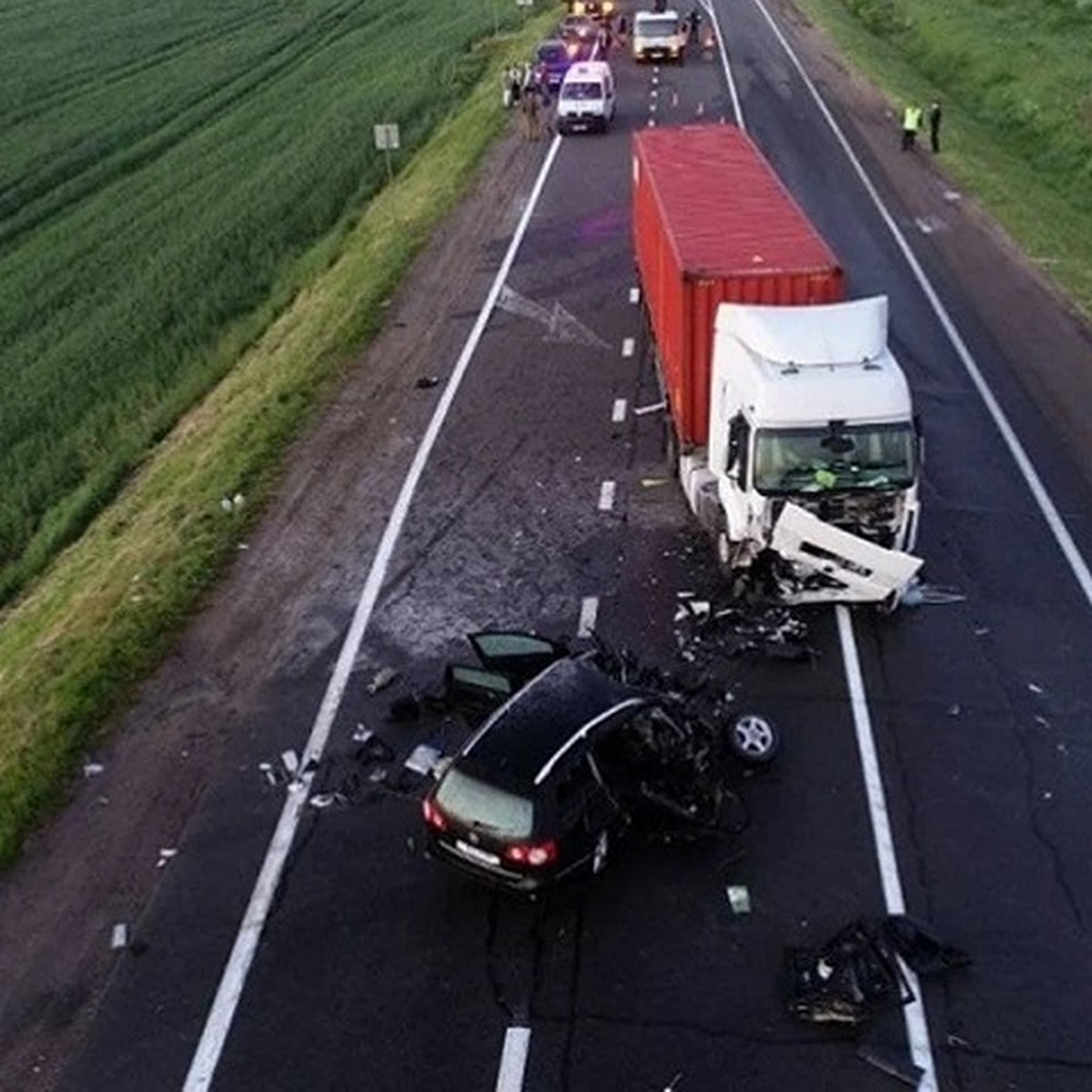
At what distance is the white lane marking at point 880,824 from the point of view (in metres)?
10.3

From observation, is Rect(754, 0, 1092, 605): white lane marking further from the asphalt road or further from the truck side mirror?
the truck side mirror

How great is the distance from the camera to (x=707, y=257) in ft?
57.8

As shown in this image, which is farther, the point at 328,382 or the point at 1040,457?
the point at 328,382

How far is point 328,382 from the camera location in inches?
920

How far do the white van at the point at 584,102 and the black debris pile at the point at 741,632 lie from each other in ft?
83.2

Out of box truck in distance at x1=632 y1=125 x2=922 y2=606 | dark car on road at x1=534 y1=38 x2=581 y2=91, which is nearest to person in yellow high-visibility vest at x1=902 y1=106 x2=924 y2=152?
dark car on road at x1=534 y1=38 x2=581 y2=91

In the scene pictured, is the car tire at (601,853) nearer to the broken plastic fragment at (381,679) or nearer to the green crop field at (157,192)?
the broken plastic fragment at (381,679)

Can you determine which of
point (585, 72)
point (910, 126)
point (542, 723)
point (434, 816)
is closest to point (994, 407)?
point (542, 723)

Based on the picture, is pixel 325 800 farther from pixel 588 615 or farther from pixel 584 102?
pixel 584 102

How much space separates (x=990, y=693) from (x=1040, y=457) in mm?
6329

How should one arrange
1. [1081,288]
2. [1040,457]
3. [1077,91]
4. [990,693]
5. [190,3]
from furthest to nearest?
[190,3], [1077,91], [1081,288], [1040,457], [990,693]

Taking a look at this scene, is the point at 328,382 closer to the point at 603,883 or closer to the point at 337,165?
the point at 603,883

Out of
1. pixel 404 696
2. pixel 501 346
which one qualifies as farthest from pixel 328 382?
pixel 404 696

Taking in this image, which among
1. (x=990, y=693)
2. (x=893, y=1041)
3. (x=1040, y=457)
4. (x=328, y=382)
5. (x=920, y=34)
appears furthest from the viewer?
(x=920, y=34)
